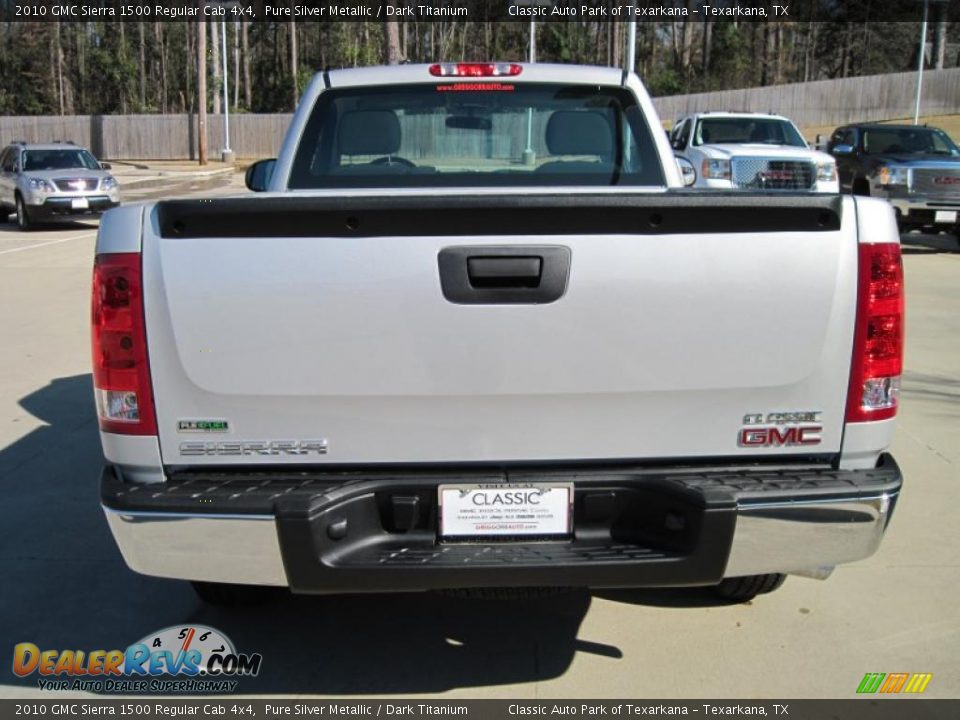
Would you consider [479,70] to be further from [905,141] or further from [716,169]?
[905,141]

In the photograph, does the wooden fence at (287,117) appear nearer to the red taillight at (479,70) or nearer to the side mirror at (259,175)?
the side mirror at (259,175)

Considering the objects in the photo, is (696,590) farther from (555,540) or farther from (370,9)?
(370,9)

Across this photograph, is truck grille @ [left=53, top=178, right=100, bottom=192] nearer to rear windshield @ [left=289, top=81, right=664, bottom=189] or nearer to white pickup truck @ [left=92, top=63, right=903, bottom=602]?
rear windshield @ [left=289, top=81, right=664, bottom=189]

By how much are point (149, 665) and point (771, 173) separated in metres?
13.3

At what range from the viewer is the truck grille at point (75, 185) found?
1909 cm

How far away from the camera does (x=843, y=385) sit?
2.79m

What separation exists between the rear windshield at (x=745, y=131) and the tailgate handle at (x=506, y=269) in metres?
14.3

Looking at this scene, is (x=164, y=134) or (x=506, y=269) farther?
(x=164, y=134)

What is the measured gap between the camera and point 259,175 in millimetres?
5184

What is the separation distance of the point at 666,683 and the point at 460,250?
1.71 metres
